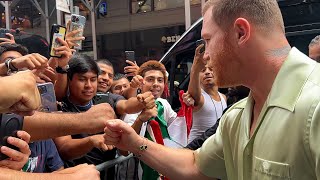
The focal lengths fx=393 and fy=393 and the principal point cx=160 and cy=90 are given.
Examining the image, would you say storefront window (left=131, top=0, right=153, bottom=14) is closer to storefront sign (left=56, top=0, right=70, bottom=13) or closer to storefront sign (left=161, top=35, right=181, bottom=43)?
storefront sign (left=161, top=35, right=181, bottom=43)

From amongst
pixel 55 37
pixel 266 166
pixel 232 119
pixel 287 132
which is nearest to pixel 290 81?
pixel 287 132

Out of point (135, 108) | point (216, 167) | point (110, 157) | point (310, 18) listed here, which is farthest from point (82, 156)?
point (310, 18)

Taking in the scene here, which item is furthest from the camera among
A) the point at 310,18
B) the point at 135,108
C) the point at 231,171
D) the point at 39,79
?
the point at 310,18

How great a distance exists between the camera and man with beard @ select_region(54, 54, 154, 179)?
2781mm

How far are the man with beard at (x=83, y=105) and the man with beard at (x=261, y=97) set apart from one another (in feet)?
3.41

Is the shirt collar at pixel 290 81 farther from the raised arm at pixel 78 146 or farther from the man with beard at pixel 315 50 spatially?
the man with beard at pixel 315 50

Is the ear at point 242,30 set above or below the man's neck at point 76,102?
above

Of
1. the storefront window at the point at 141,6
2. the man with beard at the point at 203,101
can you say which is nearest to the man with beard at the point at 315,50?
→ the man with beard at the point at 203,101

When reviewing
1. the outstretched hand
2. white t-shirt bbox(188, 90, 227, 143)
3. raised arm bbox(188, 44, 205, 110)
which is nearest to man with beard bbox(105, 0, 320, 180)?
the outstretched hand

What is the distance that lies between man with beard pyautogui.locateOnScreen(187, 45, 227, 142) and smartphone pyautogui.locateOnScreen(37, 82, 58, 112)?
4.99 ft

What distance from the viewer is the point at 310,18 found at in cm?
524

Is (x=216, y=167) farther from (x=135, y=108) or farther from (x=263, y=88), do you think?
(x=135, y=108)

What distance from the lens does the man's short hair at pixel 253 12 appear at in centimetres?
158

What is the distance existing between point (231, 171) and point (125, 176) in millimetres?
1455
